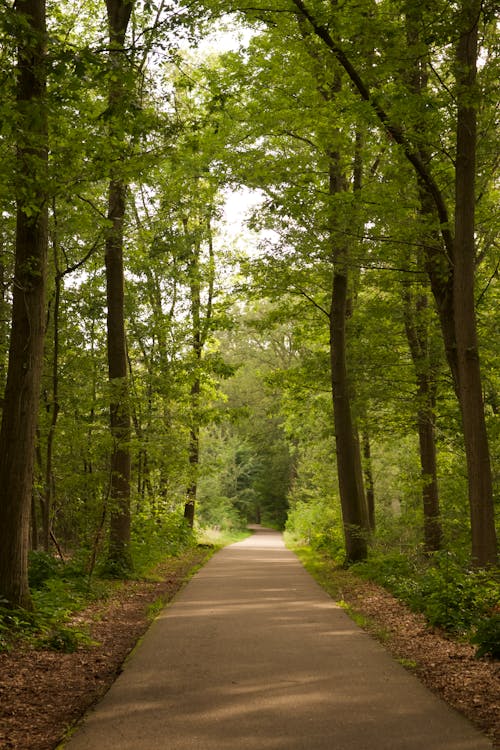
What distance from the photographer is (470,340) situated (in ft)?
32.8

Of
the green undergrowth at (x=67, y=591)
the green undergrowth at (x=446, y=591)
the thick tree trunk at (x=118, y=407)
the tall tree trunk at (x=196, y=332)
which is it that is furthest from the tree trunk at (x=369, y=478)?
the thick tree trunk at (x=118, y=407)

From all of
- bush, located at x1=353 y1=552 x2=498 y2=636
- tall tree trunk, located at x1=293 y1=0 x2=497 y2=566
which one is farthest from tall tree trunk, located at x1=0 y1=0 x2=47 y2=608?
bush, located at x1=353 y1=552 x2=498 y2=636

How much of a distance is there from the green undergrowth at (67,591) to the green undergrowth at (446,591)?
390 cm

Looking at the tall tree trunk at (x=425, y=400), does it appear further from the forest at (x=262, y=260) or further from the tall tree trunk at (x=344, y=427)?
the tall tree trunk at (x=344, y=427)

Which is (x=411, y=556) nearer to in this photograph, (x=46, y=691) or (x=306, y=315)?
(x=306, y=315)

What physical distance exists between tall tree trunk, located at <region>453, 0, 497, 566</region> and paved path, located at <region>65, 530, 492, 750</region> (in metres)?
2.39

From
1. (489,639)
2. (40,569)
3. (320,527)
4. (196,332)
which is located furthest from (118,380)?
(320,527)

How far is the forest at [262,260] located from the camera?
834 cm

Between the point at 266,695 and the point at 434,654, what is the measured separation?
2347mm

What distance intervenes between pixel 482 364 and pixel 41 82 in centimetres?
1106

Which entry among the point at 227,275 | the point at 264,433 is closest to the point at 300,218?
the point at 227,275

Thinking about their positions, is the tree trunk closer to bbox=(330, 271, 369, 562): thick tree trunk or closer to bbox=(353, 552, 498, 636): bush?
bbox=(330, 271, 369, 562): thick tree trunk

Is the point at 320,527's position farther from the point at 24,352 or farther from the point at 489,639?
the point at 489,639

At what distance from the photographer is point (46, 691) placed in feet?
19.5
